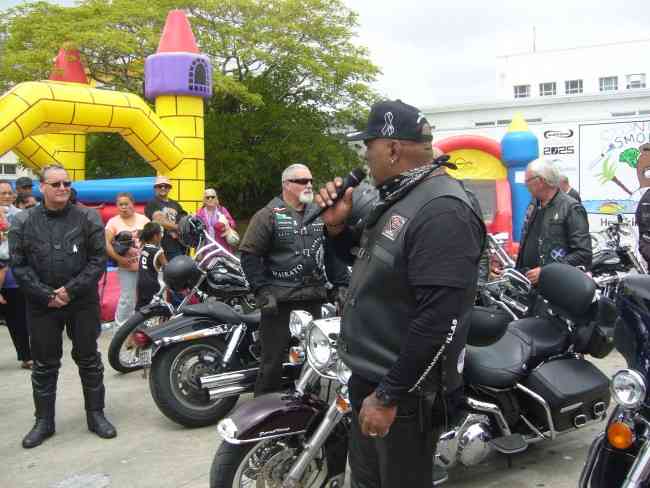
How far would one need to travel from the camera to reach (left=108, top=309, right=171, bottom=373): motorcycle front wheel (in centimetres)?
556

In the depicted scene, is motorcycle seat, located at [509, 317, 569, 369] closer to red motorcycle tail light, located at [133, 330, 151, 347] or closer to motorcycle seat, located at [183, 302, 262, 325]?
motorcycle seat, located at [183, 302, 262, 325]

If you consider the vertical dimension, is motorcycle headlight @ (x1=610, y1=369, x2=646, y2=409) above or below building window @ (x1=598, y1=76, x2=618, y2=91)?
below

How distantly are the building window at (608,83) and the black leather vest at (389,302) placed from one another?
177 feet

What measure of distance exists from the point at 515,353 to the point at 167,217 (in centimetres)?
487

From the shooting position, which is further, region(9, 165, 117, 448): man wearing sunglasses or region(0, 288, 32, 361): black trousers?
region(0, 288, 32, 361): black trousers

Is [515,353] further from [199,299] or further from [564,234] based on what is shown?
[199,299]

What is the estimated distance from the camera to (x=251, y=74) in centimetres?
2264

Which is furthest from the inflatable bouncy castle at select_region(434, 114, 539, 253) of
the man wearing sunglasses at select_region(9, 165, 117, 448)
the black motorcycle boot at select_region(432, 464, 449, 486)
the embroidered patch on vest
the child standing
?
the embroidered patch on vest

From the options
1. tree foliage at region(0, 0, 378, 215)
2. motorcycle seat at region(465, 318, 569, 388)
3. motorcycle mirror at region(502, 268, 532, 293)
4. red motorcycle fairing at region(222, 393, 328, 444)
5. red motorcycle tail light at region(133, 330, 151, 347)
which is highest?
tree foliage at region(0, 0, 378, 215)

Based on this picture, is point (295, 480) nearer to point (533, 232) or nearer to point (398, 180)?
point (398, 180)

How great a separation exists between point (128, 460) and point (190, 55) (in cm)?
829

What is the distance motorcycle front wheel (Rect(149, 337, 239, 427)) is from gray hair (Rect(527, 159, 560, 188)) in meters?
2.49

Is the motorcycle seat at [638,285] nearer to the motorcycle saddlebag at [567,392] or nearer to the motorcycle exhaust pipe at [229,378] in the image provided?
the motorcycle saddlebag at [567,392]

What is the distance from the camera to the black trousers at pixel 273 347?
13.5 feet
